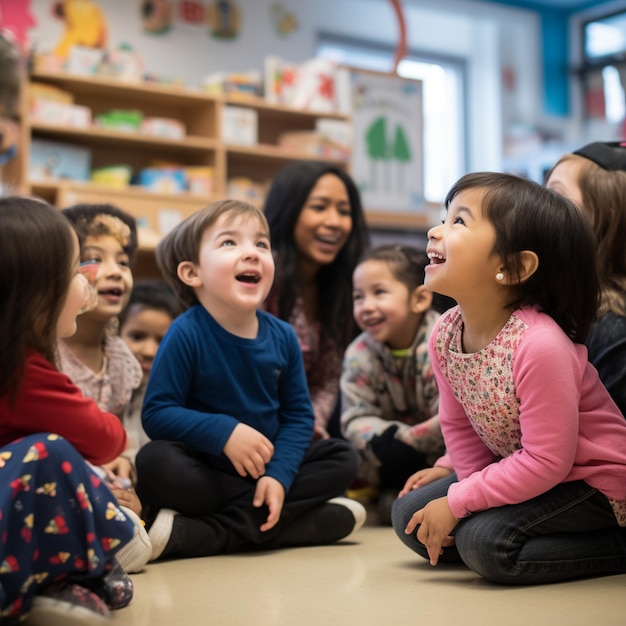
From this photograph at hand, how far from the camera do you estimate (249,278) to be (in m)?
1.68

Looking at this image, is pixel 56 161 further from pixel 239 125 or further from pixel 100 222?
pixel 100 222

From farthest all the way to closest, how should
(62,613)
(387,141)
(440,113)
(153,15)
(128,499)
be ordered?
(440,113) → (153,15) → (387,141) → (128,499) → (62,613)

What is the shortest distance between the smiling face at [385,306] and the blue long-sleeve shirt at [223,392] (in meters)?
0.33

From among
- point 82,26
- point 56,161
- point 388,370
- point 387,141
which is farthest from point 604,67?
point 388,370

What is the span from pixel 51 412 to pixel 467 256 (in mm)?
643

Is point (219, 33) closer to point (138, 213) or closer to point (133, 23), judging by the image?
point (133, 23)

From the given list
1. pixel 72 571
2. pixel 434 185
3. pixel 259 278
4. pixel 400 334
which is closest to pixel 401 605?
pixel 72 571

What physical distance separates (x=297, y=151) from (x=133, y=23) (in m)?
1.32

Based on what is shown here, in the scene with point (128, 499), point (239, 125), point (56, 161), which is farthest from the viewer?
point (239, 125)

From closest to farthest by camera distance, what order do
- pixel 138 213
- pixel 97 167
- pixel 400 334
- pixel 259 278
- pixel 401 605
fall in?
1. pixel 401 605
2. pixel 259 278
3. pixel 400 334
4. pixel 138 213
5. pixel 97 167

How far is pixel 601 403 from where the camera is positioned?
4.37 feet

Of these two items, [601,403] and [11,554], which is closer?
[11,554]

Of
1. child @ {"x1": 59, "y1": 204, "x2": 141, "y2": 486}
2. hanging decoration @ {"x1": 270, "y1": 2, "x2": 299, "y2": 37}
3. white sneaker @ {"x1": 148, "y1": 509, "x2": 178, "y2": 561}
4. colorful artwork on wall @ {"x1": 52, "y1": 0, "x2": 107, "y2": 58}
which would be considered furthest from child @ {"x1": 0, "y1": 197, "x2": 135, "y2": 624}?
hanging decoration @ {"x1": 270, "y1": 2, "x2": 299, "y2": 37}

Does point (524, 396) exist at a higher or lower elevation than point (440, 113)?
lower
